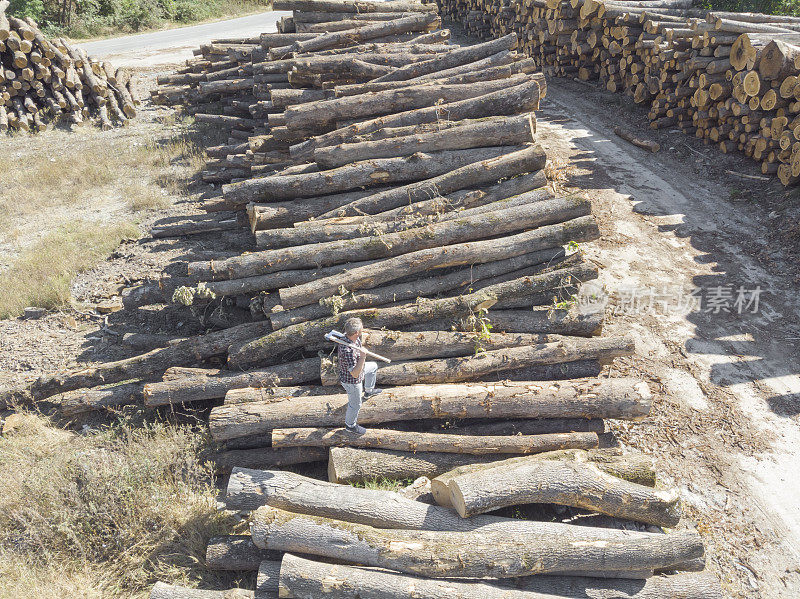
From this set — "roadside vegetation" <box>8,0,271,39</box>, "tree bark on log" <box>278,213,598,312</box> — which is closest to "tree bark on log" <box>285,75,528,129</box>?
"tree bark on log" <box>278,213,598,312</box>

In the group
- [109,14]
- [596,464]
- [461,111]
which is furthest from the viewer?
[109,14]

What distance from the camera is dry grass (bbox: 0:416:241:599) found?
5.29 m

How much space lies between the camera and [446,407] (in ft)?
20.1

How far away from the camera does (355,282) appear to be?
686 cm

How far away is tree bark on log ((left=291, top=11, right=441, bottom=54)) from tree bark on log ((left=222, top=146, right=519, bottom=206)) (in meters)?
4.89

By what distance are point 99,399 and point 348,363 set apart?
12.6 feet

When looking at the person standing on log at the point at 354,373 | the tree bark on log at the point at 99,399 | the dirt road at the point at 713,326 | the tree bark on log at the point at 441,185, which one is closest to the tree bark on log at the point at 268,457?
the person standing on log at the point at 354,373

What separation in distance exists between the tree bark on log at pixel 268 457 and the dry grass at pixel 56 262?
17.0 feet

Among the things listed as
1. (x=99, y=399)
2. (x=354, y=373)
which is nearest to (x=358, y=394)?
(x=354, y=373)

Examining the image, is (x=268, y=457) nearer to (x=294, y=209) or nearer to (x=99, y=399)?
(x=99, y=399)

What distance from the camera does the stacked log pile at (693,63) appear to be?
11.0 meters

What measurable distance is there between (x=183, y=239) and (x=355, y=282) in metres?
5.82

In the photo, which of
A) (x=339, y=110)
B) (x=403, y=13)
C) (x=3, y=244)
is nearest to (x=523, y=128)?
(x=339, y=110)

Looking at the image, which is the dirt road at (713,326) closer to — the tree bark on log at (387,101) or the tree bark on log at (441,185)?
the tree bark on log at (441,185)
